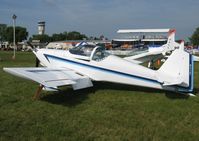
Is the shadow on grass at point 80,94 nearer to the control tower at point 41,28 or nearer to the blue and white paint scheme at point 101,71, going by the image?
the blue and white paint scheme at point 101,71

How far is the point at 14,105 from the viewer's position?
6.60 m

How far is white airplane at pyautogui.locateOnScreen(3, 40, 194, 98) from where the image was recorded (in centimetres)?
726

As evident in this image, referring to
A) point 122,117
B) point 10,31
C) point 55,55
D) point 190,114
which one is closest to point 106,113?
point 122,117

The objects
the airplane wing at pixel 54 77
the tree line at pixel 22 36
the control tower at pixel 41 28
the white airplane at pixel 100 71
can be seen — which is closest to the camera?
the airplane wing at pixel 54 77

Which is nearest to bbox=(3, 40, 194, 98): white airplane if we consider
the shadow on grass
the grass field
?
the shadow on grass

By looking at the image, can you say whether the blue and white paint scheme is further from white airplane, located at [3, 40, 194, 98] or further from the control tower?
the control tower

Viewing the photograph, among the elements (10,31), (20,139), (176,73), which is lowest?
(20,139)

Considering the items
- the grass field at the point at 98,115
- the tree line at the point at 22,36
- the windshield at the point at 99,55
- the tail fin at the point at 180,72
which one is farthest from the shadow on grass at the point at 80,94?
the tree line at the point at 22,36

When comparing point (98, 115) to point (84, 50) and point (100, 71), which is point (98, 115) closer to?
point (100, 71)

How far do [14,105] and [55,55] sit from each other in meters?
3.13

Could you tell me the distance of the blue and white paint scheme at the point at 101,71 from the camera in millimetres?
7291

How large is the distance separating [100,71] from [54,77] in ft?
5.32

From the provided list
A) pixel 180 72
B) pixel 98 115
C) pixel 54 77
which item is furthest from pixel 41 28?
pixel 98 115

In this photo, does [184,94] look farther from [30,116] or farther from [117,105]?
[30,116]
